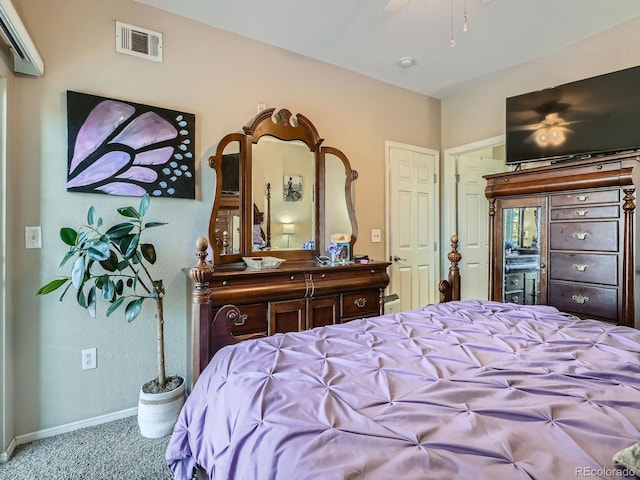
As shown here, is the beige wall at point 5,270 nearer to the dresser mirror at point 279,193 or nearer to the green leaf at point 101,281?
the green leaf at point 101,281

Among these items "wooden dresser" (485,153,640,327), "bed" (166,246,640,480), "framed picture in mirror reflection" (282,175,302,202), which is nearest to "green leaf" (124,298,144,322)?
"bed" (166,246,640,480)

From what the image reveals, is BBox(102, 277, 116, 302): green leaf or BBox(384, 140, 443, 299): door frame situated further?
BBox(384, 140, 443, 299): door frame

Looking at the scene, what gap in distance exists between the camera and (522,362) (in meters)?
1.11

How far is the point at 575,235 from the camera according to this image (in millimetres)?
2371

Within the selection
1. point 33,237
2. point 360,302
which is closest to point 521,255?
point 360,302

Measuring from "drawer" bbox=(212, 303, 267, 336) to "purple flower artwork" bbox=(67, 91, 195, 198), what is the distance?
95cm

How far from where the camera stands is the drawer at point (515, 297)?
8.86ft

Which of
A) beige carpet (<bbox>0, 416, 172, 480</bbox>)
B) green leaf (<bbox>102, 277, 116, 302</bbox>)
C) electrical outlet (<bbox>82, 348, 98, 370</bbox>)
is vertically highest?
green leaf (<bbox>102, 277, 116, 302</bbox>)

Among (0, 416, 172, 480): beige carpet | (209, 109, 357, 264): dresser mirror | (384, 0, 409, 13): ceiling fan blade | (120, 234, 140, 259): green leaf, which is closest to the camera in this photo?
(0, 416, 172, 480): beige carpet

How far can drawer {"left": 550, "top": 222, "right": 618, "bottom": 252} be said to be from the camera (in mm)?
2199

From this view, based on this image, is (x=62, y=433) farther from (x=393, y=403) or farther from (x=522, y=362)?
(x=522, y=362)

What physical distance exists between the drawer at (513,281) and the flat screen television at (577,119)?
0.98 metres

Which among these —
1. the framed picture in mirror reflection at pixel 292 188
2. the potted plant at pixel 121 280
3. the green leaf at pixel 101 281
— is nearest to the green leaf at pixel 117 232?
the potted plant at pixel 121 280

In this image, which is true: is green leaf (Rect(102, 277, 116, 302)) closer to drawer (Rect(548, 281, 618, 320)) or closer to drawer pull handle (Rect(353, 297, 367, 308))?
drawer pull handle (Rect(353, 297, 367, 308))
